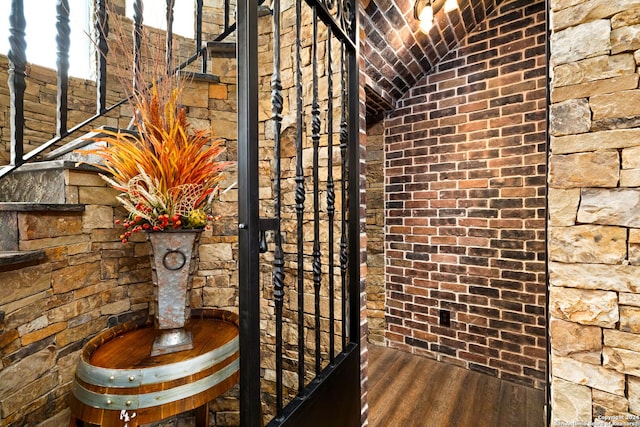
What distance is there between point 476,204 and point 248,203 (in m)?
2.15

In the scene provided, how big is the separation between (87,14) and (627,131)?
441cm

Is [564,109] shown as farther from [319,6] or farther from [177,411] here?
[177,411]

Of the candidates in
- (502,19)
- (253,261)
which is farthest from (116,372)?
(502,19)

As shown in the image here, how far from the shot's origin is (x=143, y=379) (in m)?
0.83

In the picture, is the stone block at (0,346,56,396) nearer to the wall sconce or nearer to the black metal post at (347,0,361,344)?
the black metal post at (347,0,361,344)

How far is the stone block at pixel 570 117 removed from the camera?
3.22 ft

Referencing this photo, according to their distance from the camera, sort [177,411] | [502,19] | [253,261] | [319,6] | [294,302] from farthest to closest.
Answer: [502,19] → [294,302] → [319,6] → [177,411] → [253,261]

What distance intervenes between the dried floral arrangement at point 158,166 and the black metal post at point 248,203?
0.34 m

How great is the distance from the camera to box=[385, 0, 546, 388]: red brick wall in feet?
6.87

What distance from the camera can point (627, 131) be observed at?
93 centimetres

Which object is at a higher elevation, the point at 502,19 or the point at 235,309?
the point at 502,19

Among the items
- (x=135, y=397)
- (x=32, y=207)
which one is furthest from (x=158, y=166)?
(x=135, y=397)

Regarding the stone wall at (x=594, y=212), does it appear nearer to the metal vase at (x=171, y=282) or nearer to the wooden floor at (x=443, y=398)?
the wooden floor at (x=443, y=398)

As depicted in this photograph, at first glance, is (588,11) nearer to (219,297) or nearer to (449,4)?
(449,4)
